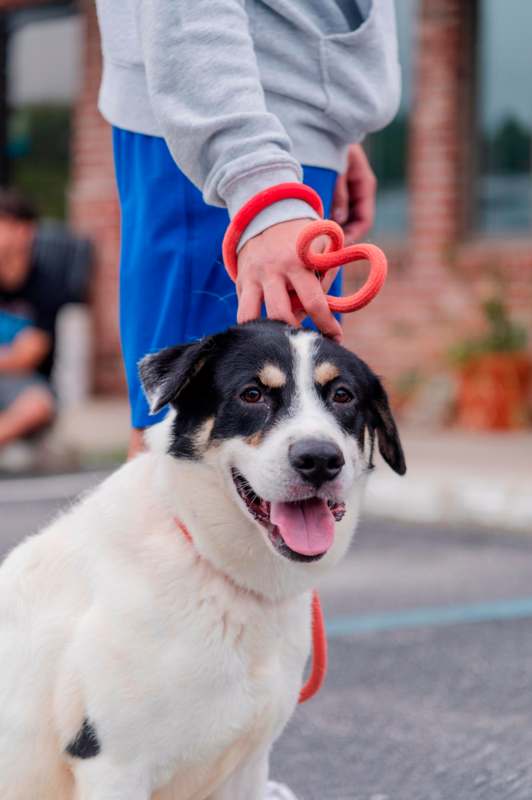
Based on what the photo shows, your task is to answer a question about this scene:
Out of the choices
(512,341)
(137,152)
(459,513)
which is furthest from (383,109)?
(512,341)

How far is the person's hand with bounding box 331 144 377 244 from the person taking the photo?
355 cm

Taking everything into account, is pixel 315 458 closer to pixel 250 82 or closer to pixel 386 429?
pixel 386 429

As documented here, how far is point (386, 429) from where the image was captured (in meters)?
3.06

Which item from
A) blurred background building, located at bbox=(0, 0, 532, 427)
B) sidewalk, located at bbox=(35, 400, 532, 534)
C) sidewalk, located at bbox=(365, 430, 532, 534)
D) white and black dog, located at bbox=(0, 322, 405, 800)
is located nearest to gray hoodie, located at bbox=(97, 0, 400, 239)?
white and black dog, located at bbox=(0, 322, 405, 800)

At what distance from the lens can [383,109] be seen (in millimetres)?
3248

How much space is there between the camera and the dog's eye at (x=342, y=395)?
9.42ft

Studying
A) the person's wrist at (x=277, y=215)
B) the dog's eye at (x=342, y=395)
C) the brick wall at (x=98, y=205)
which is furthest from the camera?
the brick wall at (x=98, y=205)

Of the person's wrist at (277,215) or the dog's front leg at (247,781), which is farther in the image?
the dog's front leg at (247,781)

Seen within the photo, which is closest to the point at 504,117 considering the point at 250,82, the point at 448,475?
the point at 448,475

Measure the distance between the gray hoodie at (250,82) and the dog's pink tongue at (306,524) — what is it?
52 centimetres

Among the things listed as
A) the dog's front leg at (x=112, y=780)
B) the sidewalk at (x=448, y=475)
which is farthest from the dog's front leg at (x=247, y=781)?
the sidewalk at (x=448, y=475)

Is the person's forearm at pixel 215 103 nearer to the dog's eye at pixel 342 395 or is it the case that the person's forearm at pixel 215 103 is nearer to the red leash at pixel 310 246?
the red leash at pixel 310 246

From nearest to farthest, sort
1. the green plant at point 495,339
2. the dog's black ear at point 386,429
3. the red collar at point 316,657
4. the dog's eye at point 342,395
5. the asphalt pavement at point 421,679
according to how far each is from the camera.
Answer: the dog's eye at point 342,395
the dog's black ear at point 386,429
the red collar at point 316,657
the asphalt pavement at point 421,679
the green plant at point 495,339

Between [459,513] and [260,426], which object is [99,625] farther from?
[459,513]
